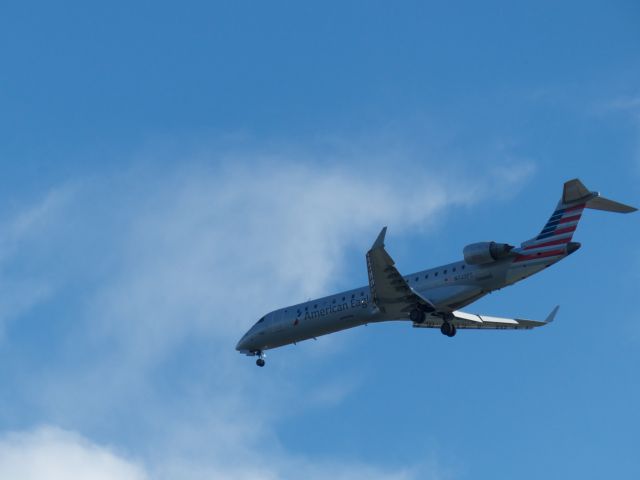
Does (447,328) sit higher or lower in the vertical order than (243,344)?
lower

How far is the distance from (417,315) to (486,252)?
4.24m

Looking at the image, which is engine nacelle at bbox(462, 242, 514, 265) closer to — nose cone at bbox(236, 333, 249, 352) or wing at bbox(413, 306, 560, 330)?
wing at bbox(413, 306, 560, 330)

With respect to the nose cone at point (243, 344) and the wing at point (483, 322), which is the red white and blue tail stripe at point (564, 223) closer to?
the wing at point (483, 322)

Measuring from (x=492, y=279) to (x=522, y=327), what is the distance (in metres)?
8.37

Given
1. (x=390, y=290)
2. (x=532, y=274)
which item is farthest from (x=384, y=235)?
(x=532, y=274)

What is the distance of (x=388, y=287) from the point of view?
46.8 m

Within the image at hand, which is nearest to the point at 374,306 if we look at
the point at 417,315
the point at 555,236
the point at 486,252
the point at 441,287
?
the point at 417,315

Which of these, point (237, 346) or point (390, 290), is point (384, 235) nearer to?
point (390, 290)

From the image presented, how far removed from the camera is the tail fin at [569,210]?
1756 inches

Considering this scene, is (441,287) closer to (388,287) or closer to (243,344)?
(388,287)

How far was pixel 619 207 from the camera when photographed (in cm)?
4444

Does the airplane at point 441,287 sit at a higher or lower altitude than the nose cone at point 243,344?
lower

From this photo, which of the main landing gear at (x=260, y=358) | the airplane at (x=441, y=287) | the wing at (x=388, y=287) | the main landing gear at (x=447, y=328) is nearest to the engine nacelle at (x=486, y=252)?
the airplane at (x=441, y=287)

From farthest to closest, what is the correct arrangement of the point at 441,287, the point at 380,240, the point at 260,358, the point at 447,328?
the point at 260,358 < the point at 447,328 < the point at 441,287 < the point at 380,240
